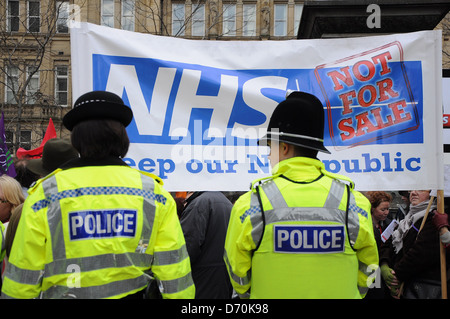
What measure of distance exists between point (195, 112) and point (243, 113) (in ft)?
1.16

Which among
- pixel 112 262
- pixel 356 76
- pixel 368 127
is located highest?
pixel 356 76

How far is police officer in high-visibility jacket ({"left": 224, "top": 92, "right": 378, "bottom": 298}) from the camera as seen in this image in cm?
262

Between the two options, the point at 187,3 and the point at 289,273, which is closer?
the point at 289,273

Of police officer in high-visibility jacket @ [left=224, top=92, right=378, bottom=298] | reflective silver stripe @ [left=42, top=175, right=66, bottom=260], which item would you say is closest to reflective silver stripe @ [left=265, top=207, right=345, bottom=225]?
police officer in high-visibility jacket @ [left=224, top=92, right=378, bottom=298]

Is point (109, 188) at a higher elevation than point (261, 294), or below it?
higher

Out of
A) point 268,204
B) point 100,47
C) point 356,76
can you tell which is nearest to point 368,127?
point 356,76

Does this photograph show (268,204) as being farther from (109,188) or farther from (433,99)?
(433,99)

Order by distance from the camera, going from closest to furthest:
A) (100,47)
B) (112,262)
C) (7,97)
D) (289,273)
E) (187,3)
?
(112,262), (289,273), (100,47), (187,3), (7,97)

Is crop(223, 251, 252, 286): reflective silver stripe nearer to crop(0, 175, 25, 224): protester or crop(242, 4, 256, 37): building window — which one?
crop(0, 175, 25, 224): protester

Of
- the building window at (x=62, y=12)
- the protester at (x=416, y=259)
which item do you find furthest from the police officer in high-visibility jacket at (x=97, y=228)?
the building window at (x=62, y=12)

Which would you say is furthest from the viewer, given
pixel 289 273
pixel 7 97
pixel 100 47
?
pixel 7 97

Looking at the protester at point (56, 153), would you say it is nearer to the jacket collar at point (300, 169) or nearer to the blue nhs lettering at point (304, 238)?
the jacket collar at point (300, 169)

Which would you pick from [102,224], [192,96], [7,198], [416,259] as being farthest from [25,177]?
[416,259]

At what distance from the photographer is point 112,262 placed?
8.02ft
